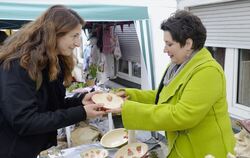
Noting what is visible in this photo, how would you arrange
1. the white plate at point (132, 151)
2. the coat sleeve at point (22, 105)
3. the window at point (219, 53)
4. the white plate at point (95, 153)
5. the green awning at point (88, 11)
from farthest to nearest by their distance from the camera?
the window at point (219, 53) < the green awning at point (88, 11) < the white plate at point (95, 153) < the white plate at point (132, 151) < the coat sleeve at point (22, 105)

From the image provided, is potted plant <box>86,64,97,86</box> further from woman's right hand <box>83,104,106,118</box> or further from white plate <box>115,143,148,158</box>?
woman's right hand <box>83,104,106,118</box>

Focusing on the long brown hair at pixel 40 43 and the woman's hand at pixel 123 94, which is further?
the woman's hand at pixel 123 94

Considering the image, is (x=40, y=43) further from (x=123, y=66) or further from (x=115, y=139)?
(x=123, y=66)

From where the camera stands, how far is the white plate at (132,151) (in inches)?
70.4

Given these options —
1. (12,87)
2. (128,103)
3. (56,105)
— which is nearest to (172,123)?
(128,103)

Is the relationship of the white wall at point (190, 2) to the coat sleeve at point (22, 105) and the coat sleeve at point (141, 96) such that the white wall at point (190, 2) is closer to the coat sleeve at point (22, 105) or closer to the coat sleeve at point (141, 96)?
the coat sleeve at point (141, 96)

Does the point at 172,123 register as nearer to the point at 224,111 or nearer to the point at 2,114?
the point at 224,111

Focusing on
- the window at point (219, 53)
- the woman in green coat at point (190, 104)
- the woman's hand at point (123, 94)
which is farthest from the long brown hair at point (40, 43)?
the window at point (219, 53)

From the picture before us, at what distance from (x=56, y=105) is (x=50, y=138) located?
150 mm

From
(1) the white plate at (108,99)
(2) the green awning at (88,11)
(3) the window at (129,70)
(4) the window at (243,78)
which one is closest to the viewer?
(1) the white plate at (108,99)

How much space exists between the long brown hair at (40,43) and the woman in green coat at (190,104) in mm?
410

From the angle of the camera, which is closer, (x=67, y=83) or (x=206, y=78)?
(x=206, y=78)

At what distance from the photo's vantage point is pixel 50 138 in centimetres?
129

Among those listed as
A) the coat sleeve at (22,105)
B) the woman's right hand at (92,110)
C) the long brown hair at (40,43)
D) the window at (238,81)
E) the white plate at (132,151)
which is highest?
the long brown hair at (40,43)
